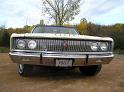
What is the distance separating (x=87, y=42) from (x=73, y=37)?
41 centimetres

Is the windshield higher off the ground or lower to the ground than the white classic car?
higher

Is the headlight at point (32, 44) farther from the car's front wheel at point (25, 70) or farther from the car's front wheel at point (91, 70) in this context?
the car's front wheel at point (91, 70)

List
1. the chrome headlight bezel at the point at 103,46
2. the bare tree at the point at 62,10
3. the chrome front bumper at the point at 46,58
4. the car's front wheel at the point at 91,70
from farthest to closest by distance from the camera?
the bare tree at the point at 62,10 < the car's front wheel at the point at 91,70 < the chrome headlight bezel at the point at 103,46 < the chrome front bumper at the point at 46,58

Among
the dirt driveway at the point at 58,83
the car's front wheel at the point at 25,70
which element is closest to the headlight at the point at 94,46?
the dirt driveway at the point at 58,83

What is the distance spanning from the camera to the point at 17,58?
642cm

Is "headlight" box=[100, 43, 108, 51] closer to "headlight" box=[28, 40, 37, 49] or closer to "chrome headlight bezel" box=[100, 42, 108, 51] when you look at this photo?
"chrome headlight bezel" box=[100, 42, 108, 51]

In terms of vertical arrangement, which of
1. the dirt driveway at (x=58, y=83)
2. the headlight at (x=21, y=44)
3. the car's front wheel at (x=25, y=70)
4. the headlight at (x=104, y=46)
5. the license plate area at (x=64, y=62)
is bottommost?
the dirt driveway at (x=58, y=83)

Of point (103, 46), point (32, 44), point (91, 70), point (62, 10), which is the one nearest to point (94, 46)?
point (103, 46)

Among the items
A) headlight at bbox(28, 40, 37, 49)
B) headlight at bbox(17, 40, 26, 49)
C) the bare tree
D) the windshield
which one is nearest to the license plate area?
headlight at bbox(28, 40, 37, 49)

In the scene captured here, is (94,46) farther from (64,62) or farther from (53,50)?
(53,50)

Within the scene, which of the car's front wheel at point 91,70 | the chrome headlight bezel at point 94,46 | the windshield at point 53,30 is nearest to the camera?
the chrome headlight bezel at point 94,46

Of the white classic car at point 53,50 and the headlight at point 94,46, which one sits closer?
the white classic car at point 53,50

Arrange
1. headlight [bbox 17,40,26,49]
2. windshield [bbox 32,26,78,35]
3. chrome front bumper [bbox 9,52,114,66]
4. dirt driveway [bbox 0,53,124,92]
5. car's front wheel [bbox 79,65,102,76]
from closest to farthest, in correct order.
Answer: dirt driveway [bbox 0,53,124,92] → chrome front bumper [bbox 9,52,114,66] → headlight [bbox 17,40,26,49] → car's front wheel [bbox 79,65,102,76] → windshield [bbox 32,26,78,35]

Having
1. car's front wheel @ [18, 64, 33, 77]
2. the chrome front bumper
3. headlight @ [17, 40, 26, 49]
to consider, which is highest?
headlight @ [17, 40, 26, 49]
